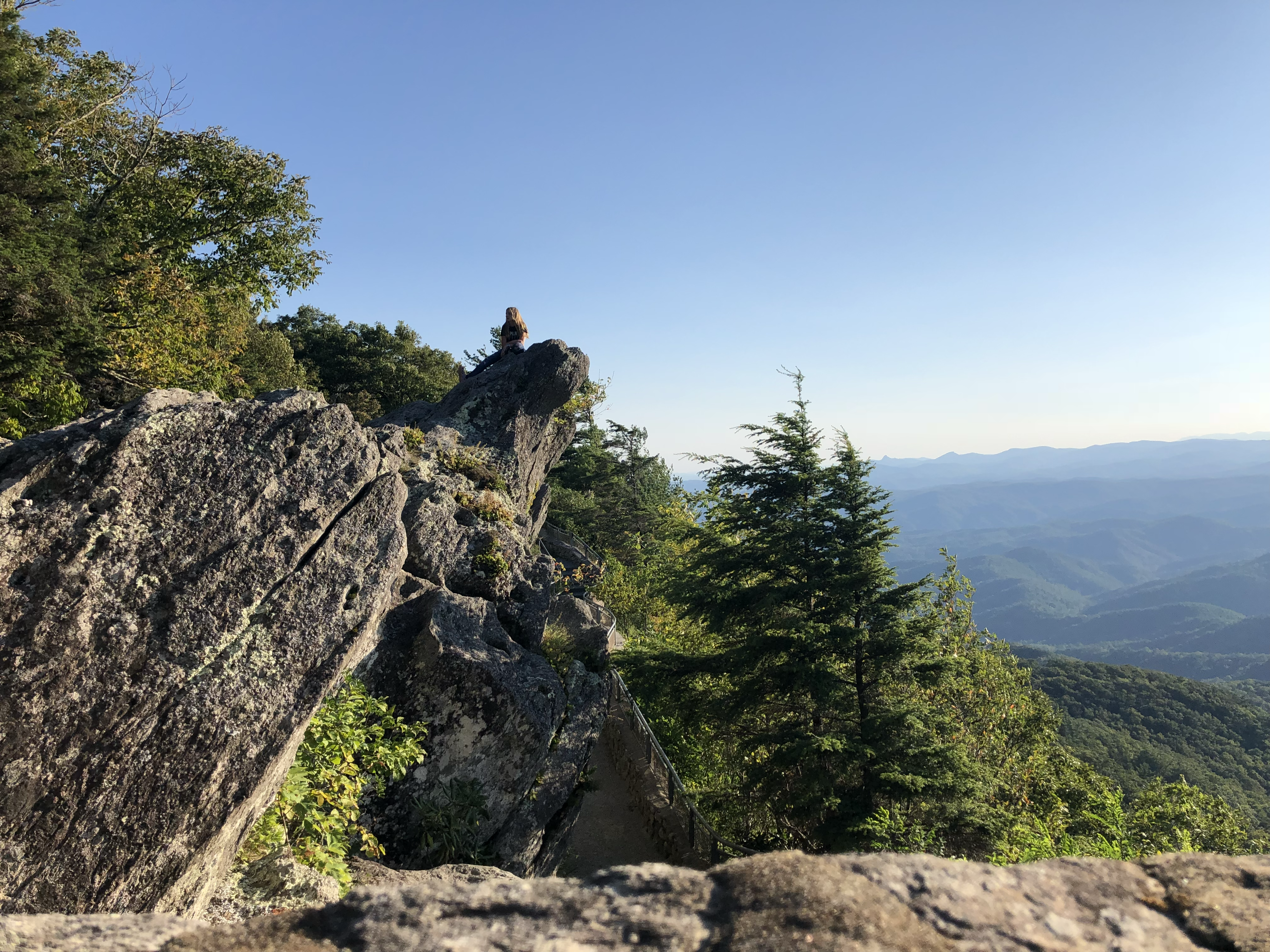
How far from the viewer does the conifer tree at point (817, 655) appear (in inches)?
472

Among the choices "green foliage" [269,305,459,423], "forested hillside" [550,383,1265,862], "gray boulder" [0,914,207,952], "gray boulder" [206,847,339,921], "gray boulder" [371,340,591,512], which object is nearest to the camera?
"gray boulder" [0,914,207,952]

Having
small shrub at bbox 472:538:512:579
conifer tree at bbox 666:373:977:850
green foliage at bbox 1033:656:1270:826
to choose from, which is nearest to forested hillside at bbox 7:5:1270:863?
conifer tree at bbox 666:373:977:850

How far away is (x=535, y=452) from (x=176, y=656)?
49.1 feet

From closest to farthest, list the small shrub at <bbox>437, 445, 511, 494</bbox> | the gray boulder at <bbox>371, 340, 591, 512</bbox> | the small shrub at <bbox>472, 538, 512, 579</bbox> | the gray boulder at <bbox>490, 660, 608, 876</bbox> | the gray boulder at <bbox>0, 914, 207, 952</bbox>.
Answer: the gray boulder at <bbox>0, 914, 207, 952</bbox>
the gray boulder at <bbox>490, 660, 608, 876</bbox>
the small shrub at <bbox>472, 538, 512, 579</bbox>
the small shrub at <bbox>437, 445, 511, 494</bbox>
the gray boulder at <bbox>371, 340, 591, 512</bbox>

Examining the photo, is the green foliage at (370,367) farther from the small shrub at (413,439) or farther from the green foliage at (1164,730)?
the green foliage at (1164,730)

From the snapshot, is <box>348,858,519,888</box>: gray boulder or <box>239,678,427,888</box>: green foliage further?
<box>348,858,519,888</box>: gray boulder

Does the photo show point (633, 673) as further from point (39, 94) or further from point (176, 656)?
point (39, 94)

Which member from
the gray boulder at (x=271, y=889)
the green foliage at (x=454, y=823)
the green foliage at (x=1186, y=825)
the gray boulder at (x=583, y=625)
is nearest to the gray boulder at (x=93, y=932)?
the gray boulder at (x=271, y=889)

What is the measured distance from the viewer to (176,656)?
16.9 ft

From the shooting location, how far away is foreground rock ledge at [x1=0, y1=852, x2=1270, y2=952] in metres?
2.07

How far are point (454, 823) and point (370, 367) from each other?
32.4 m

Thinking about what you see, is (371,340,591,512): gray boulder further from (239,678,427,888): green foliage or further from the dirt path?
(239,678,427,888): green foliage

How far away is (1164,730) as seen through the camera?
260 ft

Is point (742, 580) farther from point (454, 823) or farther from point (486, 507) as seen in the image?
point (454, 823)
